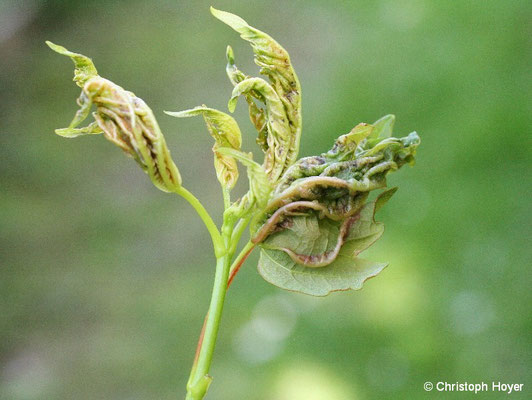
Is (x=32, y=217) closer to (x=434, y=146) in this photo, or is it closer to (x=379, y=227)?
(x=434, y=146)

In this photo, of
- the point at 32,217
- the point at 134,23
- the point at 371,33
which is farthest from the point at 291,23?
the point at 32,217

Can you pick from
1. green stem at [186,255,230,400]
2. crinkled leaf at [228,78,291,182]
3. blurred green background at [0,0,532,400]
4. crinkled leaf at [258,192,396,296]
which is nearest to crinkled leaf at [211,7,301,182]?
crinkled leaf at [228,78,291,182]

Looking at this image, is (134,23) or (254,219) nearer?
(254,219)

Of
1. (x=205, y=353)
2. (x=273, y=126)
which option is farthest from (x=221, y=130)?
(x=205, y=353)

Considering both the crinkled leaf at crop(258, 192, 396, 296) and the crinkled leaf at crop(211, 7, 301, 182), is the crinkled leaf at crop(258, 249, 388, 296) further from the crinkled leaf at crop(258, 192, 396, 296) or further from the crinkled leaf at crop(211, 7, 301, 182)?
the crinkled leaf at crop(211, 7, 301, 182)

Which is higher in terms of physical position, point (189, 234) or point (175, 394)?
point (189, 234)

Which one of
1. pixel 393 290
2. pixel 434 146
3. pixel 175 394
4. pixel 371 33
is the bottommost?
pixel 175 394
